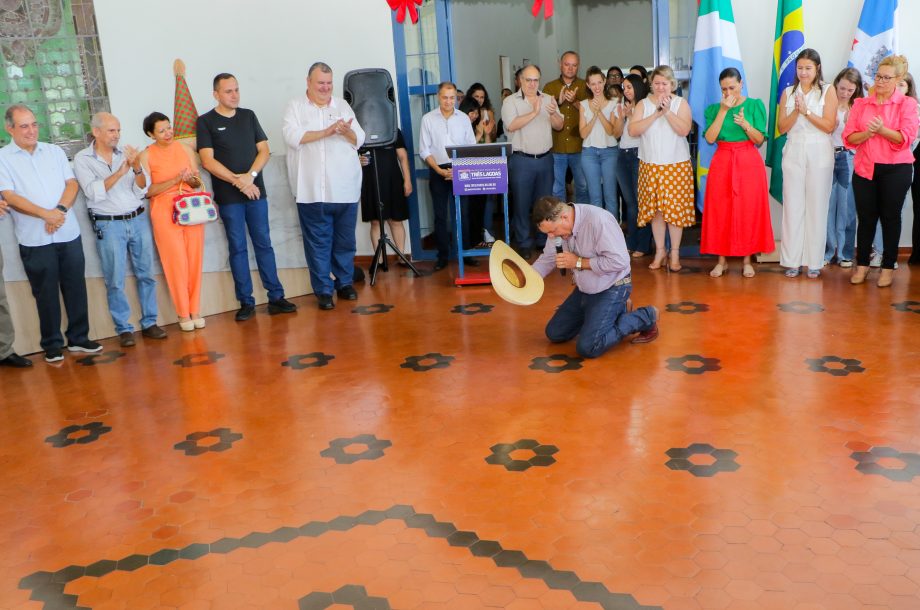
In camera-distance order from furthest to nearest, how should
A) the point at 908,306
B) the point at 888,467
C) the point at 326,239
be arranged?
the point at 326,239 → the point at 908,306 → the point at 888,467

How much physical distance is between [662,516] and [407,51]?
560 centimetres

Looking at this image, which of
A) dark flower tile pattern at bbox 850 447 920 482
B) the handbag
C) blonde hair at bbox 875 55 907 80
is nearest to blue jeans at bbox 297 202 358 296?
the handbag

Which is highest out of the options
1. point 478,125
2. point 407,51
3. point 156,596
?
point 407,51

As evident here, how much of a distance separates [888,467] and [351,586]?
6.52 feet

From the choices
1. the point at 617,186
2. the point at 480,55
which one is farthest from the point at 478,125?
the point at 480,55

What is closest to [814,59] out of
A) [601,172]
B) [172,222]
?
[601,172]

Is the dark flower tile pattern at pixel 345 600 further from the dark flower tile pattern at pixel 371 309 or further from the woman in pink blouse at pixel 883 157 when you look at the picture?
the woman in pink blouse at pixel 883 157

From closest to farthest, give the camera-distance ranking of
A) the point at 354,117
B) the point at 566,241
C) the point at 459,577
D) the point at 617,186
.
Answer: the point at 459,577 → the point at 566,241 → the point at 354,117 → the point at 617,186

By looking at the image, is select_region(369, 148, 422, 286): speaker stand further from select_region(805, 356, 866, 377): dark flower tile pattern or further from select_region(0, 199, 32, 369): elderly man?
select_region(805, 356, 866, 377): dark flower tile pattern

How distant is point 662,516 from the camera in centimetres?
279

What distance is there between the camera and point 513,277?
441 cm

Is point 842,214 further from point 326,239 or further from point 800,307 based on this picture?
point 326,239

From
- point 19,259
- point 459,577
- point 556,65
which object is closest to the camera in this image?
point 459,577

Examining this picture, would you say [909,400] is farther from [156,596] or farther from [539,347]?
[156,596]
